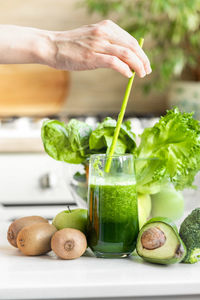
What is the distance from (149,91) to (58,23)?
663 mm

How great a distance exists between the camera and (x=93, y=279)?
0.83 metres

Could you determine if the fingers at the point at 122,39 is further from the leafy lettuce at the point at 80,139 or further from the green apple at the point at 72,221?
the green apple at the point at 72,221

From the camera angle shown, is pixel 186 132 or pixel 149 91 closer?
pixel 186 132

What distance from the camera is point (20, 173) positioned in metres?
2.19

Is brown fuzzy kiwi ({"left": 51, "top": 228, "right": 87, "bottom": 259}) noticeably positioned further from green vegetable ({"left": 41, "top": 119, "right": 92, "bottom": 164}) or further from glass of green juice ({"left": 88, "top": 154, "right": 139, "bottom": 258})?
green vegetable ({"left": 41, "top": 119, "right": 92, "bottom": 164})

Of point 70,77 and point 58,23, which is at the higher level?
point 58,23

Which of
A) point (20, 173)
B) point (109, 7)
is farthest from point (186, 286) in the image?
point (109, 7)

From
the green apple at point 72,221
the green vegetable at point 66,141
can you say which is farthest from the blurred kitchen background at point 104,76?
the green apple at point 72,221

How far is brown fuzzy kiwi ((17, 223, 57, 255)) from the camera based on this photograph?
97 centimetres

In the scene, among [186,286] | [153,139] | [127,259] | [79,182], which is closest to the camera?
[186,286]

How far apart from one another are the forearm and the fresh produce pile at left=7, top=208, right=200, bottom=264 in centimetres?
35

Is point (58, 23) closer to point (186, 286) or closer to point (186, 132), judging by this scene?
point (186, 132)

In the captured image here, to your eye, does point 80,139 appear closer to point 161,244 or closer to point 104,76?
point 161,244

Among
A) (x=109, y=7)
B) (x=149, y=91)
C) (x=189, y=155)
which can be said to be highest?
(x=109, y=7)
